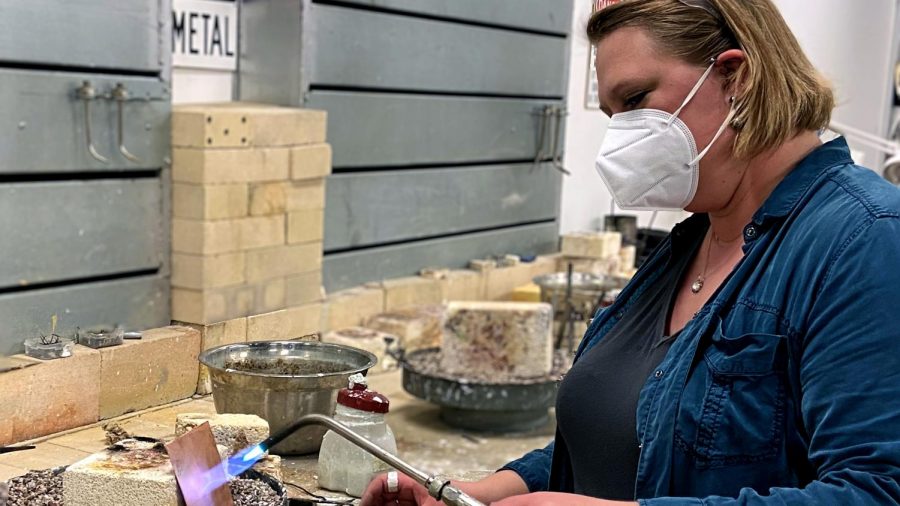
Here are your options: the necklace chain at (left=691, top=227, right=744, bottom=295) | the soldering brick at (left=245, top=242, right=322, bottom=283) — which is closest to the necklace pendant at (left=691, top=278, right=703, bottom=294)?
the necklace chain at (left=691, top=227, right=744, bottom=295)

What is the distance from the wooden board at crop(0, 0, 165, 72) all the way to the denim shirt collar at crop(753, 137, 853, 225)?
113 inches

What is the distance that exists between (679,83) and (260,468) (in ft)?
2.94

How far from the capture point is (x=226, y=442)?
1595 millimetres

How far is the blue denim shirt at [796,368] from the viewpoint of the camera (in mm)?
1134

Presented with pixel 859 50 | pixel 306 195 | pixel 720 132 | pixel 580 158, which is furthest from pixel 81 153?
pixel 859 50

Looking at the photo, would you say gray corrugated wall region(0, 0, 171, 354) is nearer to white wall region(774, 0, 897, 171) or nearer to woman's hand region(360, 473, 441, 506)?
woman's hand region(360, 473, 441, 506)

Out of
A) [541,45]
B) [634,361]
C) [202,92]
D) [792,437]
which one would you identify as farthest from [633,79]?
[541,45]

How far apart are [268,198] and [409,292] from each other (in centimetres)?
150

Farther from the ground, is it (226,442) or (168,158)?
(168,158)

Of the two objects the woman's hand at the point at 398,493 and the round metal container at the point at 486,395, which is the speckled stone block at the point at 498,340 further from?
the woman's hand at the point at 398,493

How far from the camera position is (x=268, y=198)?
4391 millimetres

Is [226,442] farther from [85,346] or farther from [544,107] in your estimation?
[544,107]

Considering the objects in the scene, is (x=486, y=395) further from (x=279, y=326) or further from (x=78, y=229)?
(x=279, y=326)

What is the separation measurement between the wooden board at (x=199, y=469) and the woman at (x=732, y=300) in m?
0.23
